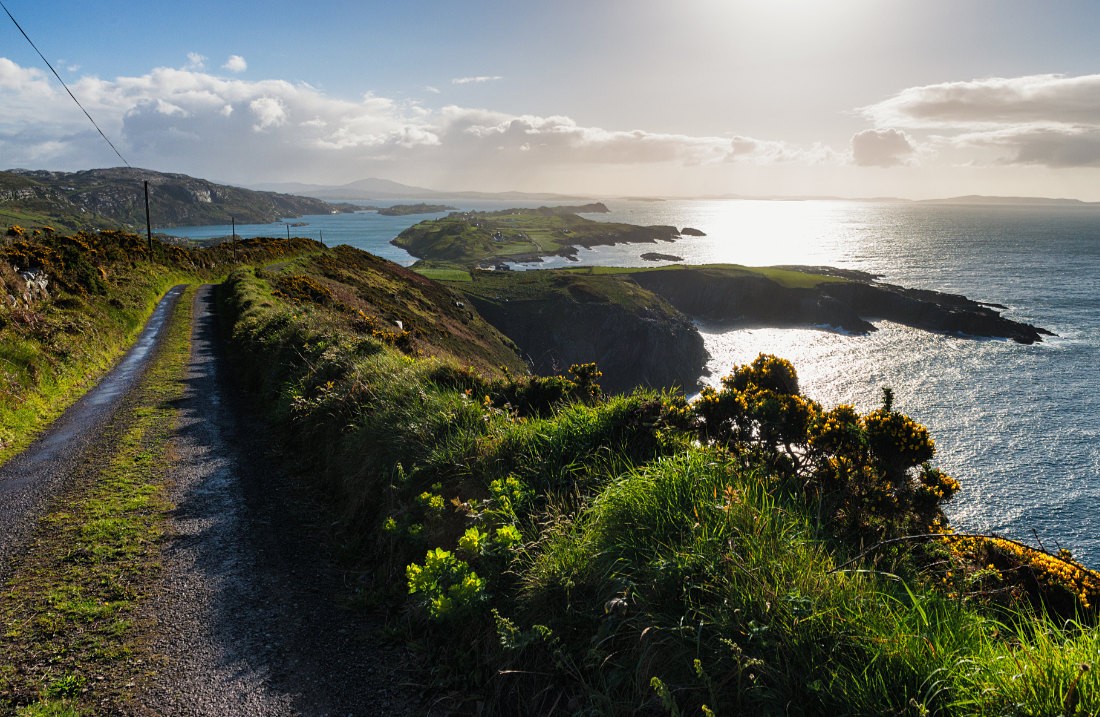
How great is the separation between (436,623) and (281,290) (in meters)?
26.6

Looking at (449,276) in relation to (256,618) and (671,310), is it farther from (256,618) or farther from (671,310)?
(256,618)

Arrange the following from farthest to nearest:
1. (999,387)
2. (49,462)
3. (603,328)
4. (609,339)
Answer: (603,328), (609,339), (999,387), (49,462)

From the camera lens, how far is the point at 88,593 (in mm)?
5516

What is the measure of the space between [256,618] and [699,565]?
431 cm

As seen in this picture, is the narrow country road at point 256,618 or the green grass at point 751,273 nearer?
the narrow country road at point 256,618

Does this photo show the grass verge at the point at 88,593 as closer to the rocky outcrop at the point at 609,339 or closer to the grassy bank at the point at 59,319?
the grassy bank at the point at 59,319

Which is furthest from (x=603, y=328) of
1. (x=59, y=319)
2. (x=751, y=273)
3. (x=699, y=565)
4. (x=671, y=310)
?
(x=699, y=565)

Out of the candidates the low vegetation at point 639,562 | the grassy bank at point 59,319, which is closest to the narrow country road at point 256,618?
the low vegetation at point 639,562

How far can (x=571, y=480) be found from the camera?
6242mm

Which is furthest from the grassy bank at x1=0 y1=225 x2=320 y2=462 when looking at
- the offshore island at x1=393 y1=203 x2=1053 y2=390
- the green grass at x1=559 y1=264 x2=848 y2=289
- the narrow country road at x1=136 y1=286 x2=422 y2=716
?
the green grass at x1=559 y1=264 x2=848 y2=289

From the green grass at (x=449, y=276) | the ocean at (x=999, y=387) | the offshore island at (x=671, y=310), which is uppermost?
the green grass at (x=449, y=276)

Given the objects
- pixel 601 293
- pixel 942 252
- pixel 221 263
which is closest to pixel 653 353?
pixel 601 293

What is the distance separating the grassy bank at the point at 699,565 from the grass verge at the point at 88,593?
7.23ft

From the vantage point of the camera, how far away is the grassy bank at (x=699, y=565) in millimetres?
3104
